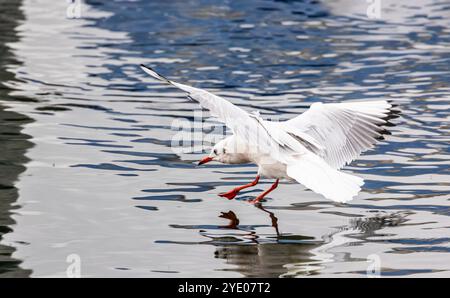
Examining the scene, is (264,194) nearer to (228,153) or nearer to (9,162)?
(228,153)

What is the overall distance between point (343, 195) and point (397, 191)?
1.69m

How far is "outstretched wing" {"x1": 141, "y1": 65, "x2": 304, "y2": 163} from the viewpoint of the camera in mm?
8391

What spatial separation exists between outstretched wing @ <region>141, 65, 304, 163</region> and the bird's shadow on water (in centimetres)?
63

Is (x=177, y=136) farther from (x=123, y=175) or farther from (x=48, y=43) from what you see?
(x=48, y=43)

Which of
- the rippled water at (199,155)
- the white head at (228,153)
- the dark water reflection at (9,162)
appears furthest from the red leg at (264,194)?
the dark water reflection at (9,162)

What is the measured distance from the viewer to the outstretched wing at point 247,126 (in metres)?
8.39

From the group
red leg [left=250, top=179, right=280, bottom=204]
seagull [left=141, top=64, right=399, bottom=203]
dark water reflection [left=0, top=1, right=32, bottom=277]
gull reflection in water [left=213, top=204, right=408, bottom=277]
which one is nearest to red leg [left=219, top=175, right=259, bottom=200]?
seagull [left=141, top=64, right=399, bottom=203]

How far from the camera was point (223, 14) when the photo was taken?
2038 centimetres

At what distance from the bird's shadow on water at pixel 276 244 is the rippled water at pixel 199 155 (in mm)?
24

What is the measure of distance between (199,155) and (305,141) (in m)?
2.30

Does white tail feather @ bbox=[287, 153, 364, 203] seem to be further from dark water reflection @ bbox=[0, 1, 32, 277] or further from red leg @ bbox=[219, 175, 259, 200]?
dark water reflection @ bbox=[0, 1, 32, 277]

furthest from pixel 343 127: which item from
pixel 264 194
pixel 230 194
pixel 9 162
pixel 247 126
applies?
pixel 9 162

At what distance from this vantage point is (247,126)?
28.7ft
